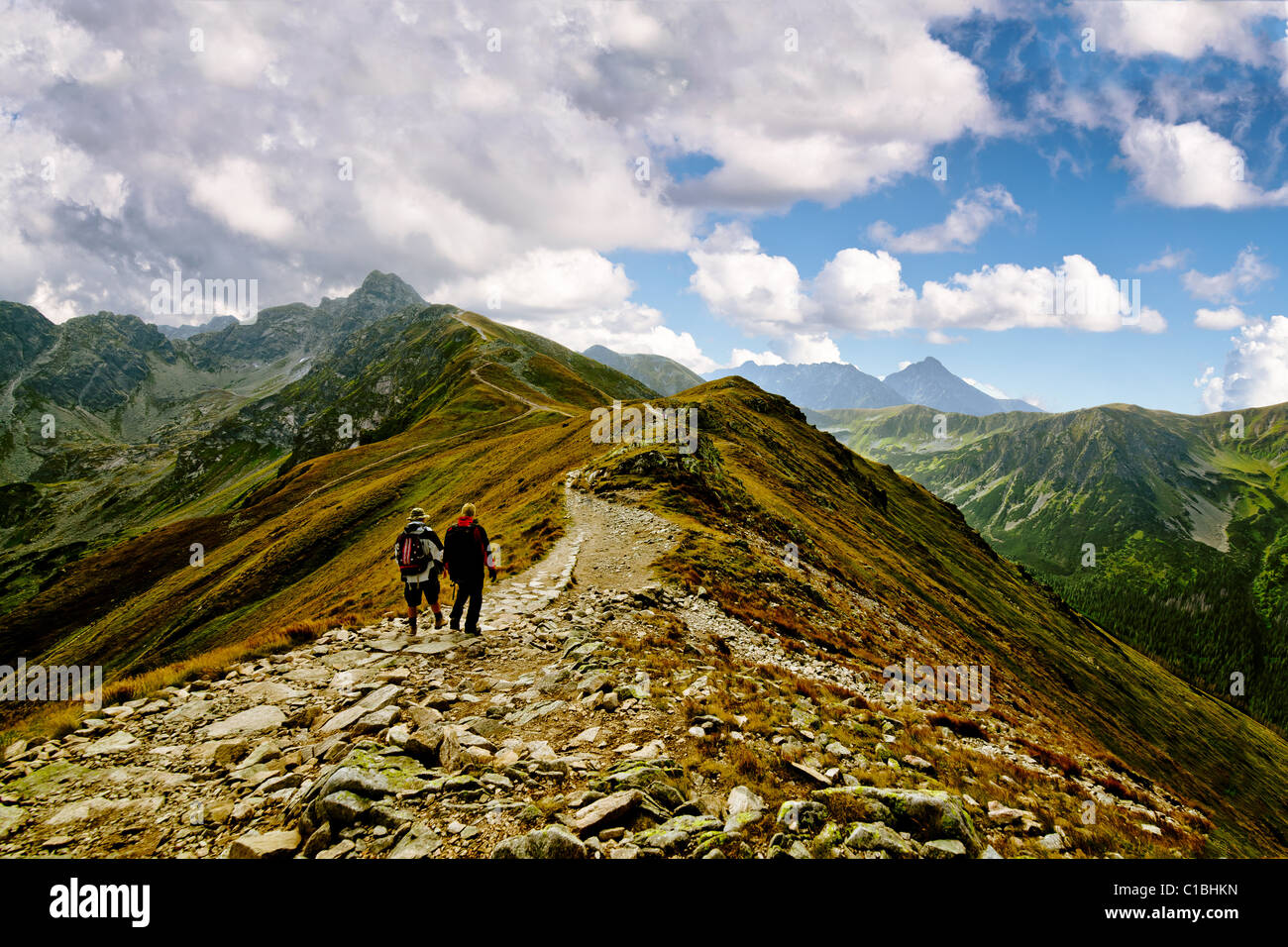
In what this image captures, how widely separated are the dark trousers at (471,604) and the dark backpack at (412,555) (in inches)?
53.0

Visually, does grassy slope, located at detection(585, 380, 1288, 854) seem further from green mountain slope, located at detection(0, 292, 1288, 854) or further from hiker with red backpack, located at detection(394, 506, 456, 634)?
hiker with red backpack, located at detection(394, 506, 456, 634)

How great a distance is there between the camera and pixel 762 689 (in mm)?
12906

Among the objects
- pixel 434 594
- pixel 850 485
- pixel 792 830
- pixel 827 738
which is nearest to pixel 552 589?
pixel 434 594

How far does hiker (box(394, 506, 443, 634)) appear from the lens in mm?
15609

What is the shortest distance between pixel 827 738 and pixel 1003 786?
3689 mm

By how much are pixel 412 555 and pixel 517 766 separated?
8954mm

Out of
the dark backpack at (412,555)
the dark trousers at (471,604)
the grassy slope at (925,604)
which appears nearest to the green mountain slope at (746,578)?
the grassy slope at (925,604)

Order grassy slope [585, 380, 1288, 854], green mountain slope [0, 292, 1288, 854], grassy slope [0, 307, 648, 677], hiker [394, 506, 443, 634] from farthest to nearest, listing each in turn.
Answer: grassy slope [0, 307, 648, 677], grassy slope [585, 380, 1288, 854], green mountain slope [0, 292, 1288, 854], hiker [394, 506, 443, 634]

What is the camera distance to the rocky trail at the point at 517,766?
6.70 m

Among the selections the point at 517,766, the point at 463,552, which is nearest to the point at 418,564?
the point at 463,552

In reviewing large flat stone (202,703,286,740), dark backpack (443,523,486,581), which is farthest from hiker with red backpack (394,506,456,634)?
large flat stone (202,703,286,740)

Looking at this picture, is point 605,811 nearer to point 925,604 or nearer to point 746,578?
point 746,578
